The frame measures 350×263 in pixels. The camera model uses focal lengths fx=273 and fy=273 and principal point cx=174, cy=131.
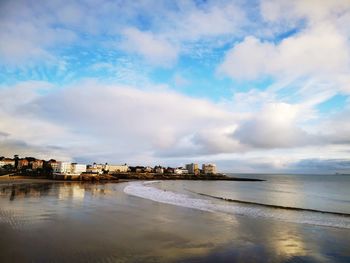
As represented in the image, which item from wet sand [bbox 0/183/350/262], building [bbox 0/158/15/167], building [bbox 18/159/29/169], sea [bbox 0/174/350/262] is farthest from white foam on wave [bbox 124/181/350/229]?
building [bbox 0/158/15/167]

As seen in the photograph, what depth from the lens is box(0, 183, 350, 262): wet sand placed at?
10.4 metres

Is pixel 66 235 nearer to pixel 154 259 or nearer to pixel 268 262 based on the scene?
pixel 154 259

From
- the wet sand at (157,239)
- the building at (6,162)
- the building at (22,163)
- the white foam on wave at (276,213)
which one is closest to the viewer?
the wet sand at (157,239)

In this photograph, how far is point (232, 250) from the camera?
11.6 meters

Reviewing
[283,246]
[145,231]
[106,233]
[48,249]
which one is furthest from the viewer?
[145,231]

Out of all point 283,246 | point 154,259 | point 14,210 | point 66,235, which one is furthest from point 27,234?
point 283,246

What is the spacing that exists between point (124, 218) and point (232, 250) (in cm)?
930

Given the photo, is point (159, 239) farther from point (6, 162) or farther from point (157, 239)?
point (6, 162)

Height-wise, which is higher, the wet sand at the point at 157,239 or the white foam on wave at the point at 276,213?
the wet sand at the point at 157,239

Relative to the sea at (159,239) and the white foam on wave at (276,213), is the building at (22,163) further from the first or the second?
the sea at (159,239)

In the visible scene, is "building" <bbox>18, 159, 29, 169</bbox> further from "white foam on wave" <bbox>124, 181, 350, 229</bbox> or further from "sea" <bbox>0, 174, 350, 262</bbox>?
"sea" <bbox>0, 174, 350, 262</bbox>

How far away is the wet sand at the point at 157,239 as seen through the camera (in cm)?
1038

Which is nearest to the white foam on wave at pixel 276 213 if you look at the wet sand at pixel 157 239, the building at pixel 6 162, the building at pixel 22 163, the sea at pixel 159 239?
the sea at pixel 159 239

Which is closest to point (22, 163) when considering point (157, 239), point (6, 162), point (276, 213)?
point (6, 162)
